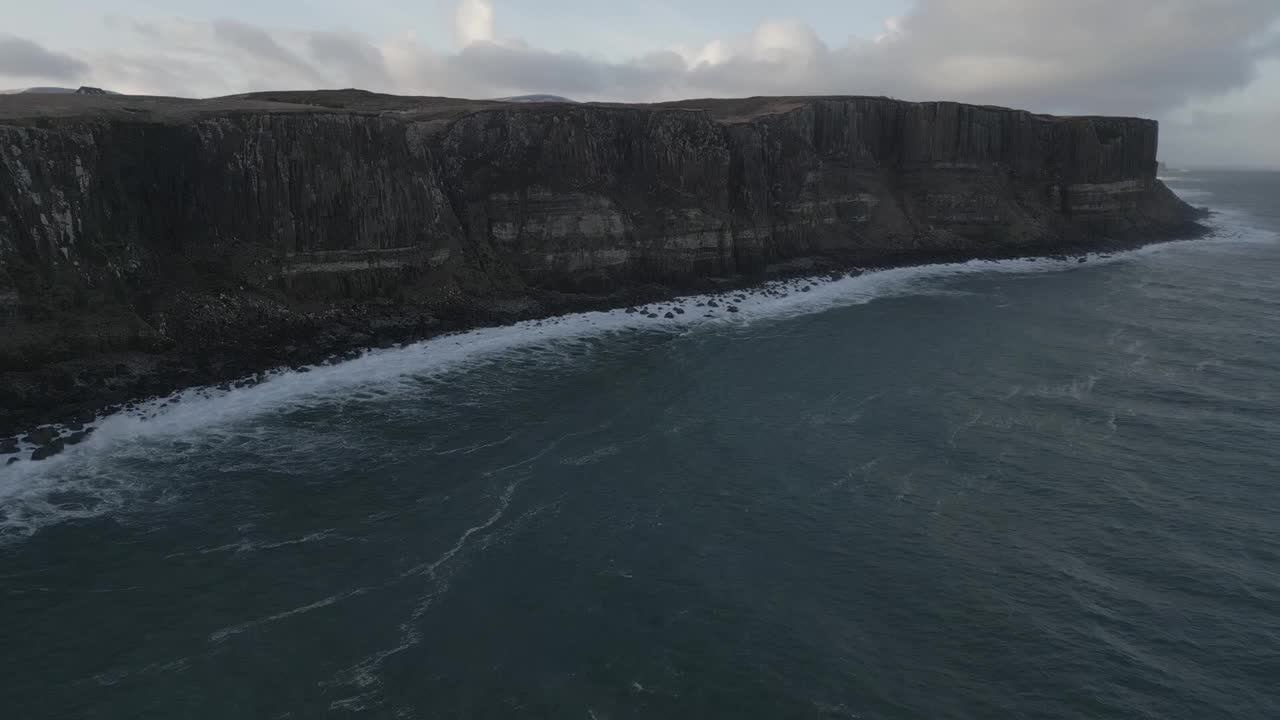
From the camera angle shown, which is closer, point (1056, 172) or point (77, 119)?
point (77, 119)

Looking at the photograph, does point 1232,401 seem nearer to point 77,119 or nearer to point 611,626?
point 611,626

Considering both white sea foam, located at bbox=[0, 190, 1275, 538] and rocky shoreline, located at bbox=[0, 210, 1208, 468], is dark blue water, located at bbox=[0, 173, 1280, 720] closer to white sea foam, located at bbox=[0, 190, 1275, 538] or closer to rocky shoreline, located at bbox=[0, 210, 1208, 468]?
white sea foam, located at bbox=[0, 190, 1275, 538]

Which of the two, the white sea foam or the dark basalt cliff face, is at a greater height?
the dark basalt cliff face

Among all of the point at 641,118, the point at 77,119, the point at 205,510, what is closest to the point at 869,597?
the point at 205,510

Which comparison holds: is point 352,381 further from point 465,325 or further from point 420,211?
point 420,211

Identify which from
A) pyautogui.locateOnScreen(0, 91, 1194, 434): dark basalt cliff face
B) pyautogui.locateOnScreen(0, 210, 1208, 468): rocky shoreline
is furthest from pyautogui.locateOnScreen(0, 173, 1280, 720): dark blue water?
pyautogui.locateOnScreen(0, 91, 1194, 434): dark basalt cliff face

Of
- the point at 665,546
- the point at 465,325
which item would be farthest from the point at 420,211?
the point at 665,546
